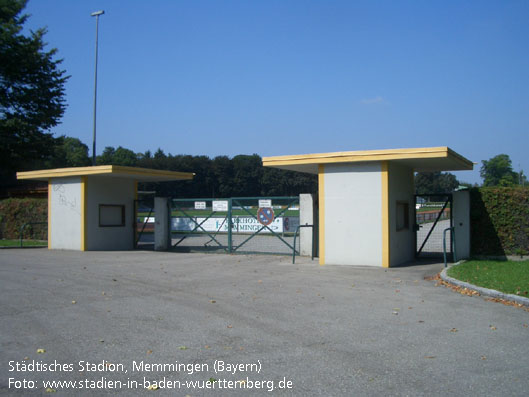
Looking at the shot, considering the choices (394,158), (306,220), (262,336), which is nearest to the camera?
(262,336)

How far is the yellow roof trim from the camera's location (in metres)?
12.9

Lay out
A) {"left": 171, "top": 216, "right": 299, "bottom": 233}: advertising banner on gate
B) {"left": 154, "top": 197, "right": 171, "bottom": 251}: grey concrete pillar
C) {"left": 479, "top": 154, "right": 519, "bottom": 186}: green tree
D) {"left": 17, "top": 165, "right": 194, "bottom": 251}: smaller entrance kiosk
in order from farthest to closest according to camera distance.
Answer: {"left": 479, "top": 154, "right": 519, "bottom": 186}: green tree → {"left": 154, "top": 197, "right": 171, "bottom": 251}: grey concrete pillar → {"left": 17, "top": 165, "right": 194, "bottom": 251}: smaller entrance kiosk → {"left": 171, "top": 216, "right": 299, "bottom": 233}: advertising banner on gate

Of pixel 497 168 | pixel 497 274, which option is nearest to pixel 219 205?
pixel 497 274

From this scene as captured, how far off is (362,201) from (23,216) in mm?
18632

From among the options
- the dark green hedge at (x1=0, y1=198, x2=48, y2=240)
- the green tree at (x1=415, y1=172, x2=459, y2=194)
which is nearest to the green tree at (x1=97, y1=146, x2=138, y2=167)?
the green tree at (x1=415, y1=172, x2=459, y2=194)

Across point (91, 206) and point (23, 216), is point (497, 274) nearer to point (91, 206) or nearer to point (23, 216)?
point (91, 206)

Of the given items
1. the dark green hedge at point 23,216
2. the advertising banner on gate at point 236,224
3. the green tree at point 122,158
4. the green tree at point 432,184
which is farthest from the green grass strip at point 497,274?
the green tree at point 122,158

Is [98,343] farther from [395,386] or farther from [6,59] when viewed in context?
[6,59]

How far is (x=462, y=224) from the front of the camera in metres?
15.1

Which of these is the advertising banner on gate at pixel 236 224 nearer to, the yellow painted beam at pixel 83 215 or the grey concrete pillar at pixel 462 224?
the yellow painted beam at pixel 83 215

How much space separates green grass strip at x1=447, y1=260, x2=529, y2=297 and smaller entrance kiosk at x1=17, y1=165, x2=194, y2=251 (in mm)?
12002

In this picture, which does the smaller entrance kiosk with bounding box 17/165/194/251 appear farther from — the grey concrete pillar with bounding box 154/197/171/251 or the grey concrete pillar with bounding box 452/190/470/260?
the grey concrete pillar with bounding box 452/190/470/260

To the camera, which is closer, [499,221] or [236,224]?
[499,221]

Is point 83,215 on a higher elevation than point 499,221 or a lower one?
higher
